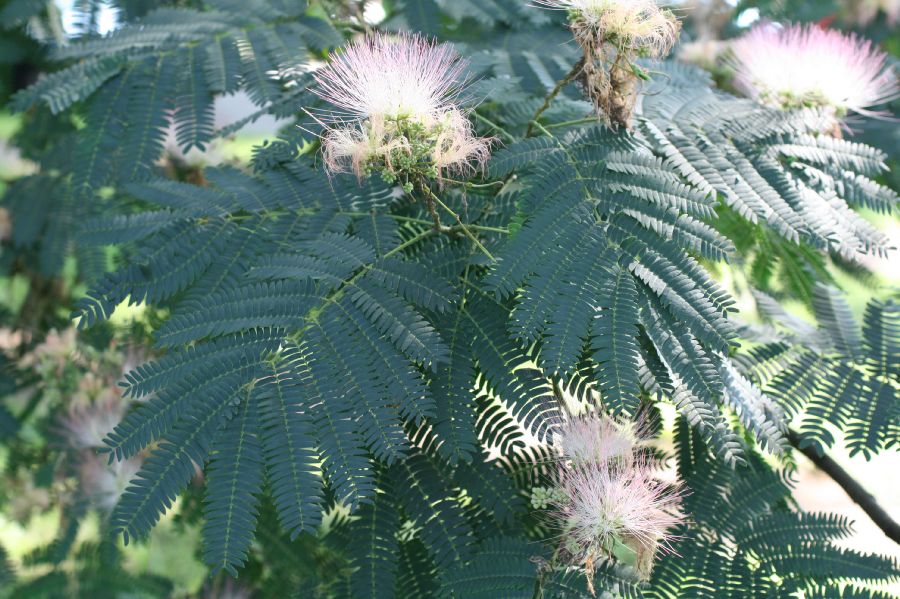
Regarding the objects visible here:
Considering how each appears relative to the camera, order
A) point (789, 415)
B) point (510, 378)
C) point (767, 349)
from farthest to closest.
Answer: point (767, 349) < point (789, 415) < point (510, 378)

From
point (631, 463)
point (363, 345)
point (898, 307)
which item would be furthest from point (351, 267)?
point (898, 307)

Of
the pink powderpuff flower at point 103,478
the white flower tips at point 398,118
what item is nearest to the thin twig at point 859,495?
the white flower tips at point 398,118

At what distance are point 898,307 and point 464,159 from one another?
1.14 metres

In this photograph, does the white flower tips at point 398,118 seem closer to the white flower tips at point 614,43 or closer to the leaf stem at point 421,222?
the leaf stem at point 421,222

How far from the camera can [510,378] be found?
1601mm

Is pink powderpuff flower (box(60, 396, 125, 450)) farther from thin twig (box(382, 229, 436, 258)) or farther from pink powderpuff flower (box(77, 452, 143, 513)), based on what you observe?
thin twig (box(382, 229, 436, 258))

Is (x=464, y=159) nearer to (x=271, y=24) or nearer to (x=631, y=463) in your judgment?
(x=631, y=463)

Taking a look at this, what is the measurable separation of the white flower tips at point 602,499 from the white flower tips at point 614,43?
2.02 ft

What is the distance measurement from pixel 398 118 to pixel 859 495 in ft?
4.70

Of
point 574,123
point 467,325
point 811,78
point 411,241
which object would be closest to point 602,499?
point 467,325

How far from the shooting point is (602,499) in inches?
64.4

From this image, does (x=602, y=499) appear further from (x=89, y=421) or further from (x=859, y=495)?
(x=89, y=421)

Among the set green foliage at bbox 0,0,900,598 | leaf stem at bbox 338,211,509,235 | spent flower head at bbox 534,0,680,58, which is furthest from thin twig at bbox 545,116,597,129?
leaf stem at bbox 338,211,509,235

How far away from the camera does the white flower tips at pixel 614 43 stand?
1.63 m
